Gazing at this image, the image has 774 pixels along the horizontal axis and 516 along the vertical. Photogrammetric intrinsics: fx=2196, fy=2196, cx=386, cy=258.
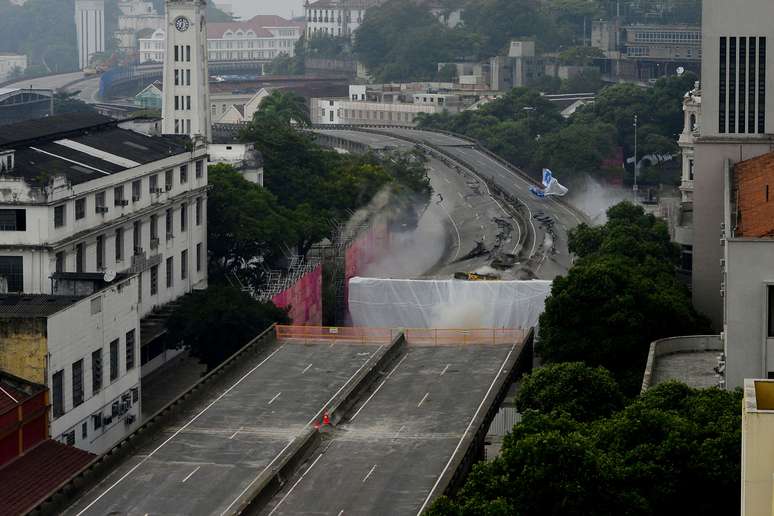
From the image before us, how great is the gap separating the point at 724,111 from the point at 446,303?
18.6 metres

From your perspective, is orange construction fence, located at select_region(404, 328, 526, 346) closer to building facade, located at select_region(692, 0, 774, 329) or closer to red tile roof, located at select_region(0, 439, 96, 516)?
building facade, located at select_region(692, 0, 774, 329)

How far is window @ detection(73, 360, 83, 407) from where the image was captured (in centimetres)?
8056

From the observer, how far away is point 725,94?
97062 mm

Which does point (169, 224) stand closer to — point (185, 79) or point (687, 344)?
point (687, 344)

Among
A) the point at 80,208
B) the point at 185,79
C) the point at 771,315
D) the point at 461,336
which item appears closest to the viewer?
the point at 771,315

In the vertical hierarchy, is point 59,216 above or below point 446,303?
above

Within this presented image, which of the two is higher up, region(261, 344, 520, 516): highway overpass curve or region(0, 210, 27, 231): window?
region(0, 210, 27, 231): window

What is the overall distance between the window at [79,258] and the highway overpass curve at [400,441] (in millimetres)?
14816

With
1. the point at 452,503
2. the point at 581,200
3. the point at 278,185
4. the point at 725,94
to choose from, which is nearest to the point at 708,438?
the point at 452,503

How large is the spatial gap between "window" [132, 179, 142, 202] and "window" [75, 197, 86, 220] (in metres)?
7.45

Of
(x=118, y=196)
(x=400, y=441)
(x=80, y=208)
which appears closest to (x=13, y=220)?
(x=80, y=208)

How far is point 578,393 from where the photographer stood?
72688 mm

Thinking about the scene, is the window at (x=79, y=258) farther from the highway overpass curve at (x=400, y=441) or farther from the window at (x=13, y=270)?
the highway overpass curve at (x=400, y=441)

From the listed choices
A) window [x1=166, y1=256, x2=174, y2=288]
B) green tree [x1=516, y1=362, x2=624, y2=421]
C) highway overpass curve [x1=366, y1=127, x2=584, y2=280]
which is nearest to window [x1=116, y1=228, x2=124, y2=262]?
window [x1=166, y1=256, x2=174, y2=288]
